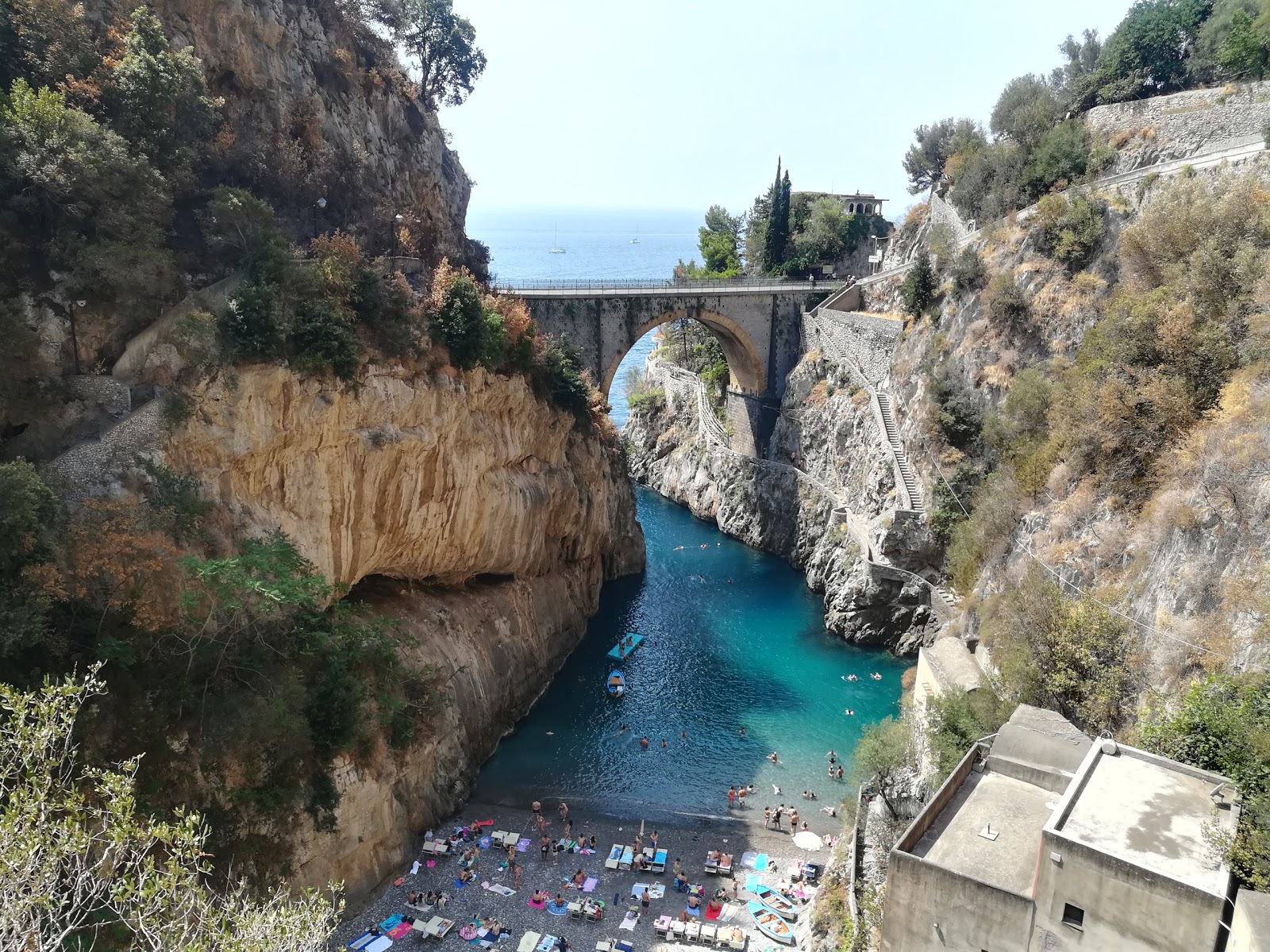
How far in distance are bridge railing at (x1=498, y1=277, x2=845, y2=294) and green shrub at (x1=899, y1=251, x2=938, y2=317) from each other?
304 inches

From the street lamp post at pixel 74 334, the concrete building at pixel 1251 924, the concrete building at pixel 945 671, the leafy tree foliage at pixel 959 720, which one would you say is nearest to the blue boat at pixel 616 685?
the concrete building at pixel 945 671

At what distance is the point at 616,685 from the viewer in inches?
1114

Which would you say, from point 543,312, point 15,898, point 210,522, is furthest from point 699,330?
point 15,898

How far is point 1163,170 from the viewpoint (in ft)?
90.2

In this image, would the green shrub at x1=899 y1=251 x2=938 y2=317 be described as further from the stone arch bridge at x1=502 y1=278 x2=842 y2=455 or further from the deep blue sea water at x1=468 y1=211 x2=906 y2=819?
the deep blue sea water at x1=468 y1=211 x2=906 y2=819

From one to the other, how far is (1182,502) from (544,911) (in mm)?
17416

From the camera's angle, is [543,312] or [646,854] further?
[543,312]

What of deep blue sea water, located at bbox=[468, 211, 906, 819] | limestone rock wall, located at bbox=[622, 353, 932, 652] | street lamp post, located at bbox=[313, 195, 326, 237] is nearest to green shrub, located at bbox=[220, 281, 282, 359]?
street lamp post, located at bbox=[313, 195, 326, 237]

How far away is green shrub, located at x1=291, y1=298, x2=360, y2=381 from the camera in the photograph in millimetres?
19000

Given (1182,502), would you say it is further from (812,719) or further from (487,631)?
(487,631)

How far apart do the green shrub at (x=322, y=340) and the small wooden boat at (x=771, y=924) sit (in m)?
16.4

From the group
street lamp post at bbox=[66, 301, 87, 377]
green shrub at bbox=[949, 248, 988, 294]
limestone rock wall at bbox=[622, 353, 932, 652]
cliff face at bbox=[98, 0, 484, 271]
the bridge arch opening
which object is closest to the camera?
street lamp post at bbox=[66, 301, 87, 377]

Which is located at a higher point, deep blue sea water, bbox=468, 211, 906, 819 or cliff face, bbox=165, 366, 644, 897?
cliff face, bbox=165, 366, 644, 897

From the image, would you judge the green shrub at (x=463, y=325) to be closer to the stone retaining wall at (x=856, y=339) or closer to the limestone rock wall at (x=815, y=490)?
the limestone rock wall at (x=815, y=490)
